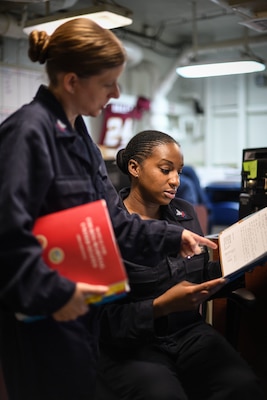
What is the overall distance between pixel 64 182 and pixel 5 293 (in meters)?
0.30

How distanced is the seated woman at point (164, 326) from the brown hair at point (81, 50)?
742 millimetres

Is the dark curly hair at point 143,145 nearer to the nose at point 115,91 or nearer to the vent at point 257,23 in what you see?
the nose at point 115,91

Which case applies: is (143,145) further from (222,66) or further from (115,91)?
(222,66)

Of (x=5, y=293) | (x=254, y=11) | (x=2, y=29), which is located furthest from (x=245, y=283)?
(x=2, y=29)

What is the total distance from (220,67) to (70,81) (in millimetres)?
3203

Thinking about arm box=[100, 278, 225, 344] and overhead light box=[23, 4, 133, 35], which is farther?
overhead light box=[23, 4, 133, 35]

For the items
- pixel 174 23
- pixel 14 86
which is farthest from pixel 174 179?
pixel 174 23

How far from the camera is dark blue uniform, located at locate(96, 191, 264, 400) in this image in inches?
64.5

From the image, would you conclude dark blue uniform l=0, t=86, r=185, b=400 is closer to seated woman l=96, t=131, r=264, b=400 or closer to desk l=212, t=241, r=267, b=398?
seated woman l=96, t=131, r=264, b=400

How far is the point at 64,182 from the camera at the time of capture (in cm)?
126

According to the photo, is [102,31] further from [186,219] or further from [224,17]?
[224,17]

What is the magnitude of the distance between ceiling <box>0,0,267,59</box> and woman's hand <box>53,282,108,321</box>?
130 inches

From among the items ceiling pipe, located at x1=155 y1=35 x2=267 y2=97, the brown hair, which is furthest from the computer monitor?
ceiling pipe, located at x1=155 y1=35 x2=267 y2=97

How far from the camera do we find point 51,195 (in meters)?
1.26
